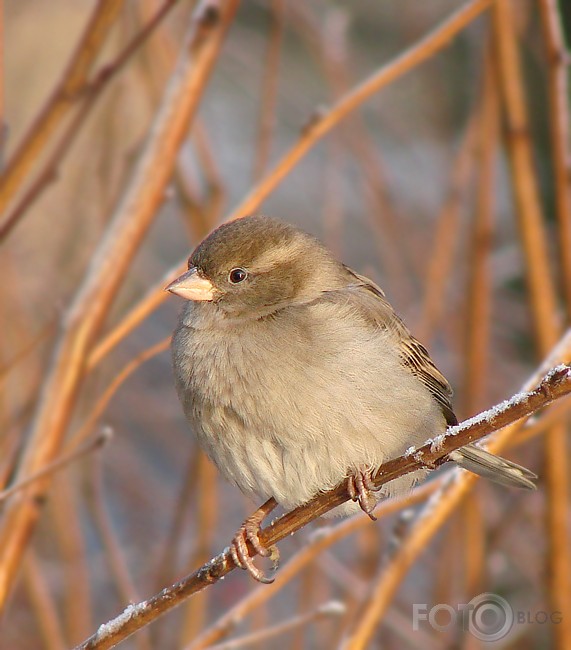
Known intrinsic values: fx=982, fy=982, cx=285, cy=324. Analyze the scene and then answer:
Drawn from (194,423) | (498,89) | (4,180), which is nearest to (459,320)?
(498,89)

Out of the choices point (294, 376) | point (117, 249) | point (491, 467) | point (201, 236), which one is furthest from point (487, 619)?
point (117, 249)

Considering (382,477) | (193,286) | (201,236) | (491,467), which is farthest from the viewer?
(201,236)

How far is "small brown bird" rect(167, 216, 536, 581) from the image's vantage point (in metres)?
2.51

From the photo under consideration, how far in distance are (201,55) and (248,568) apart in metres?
1.33

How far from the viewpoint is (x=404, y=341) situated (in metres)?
2.87

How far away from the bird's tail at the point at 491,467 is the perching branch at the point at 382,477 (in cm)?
47

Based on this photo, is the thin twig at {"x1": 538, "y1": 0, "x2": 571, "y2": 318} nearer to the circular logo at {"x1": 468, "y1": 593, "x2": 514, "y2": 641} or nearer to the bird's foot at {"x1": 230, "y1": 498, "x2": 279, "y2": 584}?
the circular logo at {"x1": 468, "y1": 593, "x2": 514, "y2": 641}

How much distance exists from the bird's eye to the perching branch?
0.83 metres

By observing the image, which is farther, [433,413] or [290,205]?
[290,205]

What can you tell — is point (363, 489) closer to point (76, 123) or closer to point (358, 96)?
point (358, 96)

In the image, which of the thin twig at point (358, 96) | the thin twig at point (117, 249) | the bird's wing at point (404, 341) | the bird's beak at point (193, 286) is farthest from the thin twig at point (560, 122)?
the bird's beak at point (193, 286)

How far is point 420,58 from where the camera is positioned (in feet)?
8.30

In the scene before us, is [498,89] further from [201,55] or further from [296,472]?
[296,472]

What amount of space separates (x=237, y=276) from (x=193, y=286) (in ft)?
0.47
